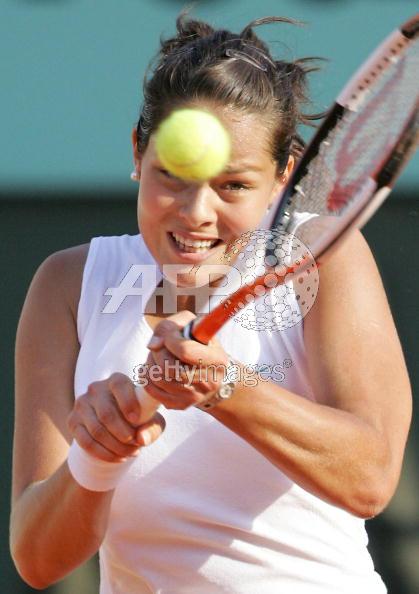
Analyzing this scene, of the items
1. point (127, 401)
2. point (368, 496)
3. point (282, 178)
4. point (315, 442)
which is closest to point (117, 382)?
point (127, 401)

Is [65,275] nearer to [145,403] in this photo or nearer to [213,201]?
[213,201]

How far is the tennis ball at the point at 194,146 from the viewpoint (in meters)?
1.86

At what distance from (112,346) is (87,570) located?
1.29 metres

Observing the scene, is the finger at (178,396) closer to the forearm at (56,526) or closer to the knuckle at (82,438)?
the knuckle at (82,438)

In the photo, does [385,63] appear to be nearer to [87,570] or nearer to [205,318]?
[205,318]

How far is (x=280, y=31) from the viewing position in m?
3.05

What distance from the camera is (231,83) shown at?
1.94m

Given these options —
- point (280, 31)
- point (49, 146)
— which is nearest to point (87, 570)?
point (49, 146)

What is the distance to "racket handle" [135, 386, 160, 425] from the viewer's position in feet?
5.28

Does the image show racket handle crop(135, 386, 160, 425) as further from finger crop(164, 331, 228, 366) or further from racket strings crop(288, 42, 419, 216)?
racket strings crop(288, 42, 419, 216)

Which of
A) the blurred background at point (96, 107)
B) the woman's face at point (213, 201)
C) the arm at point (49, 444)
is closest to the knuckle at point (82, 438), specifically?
the arm at point (49, 444)

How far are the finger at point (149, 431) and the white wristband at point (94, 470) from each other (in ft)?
0.26

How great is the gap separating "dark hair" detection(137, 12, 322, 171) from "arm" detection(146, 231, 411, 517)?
0.80 feet

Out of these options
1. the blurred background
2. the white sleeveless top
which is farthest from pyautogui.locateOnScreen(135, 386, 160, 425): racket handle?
the blurred background
